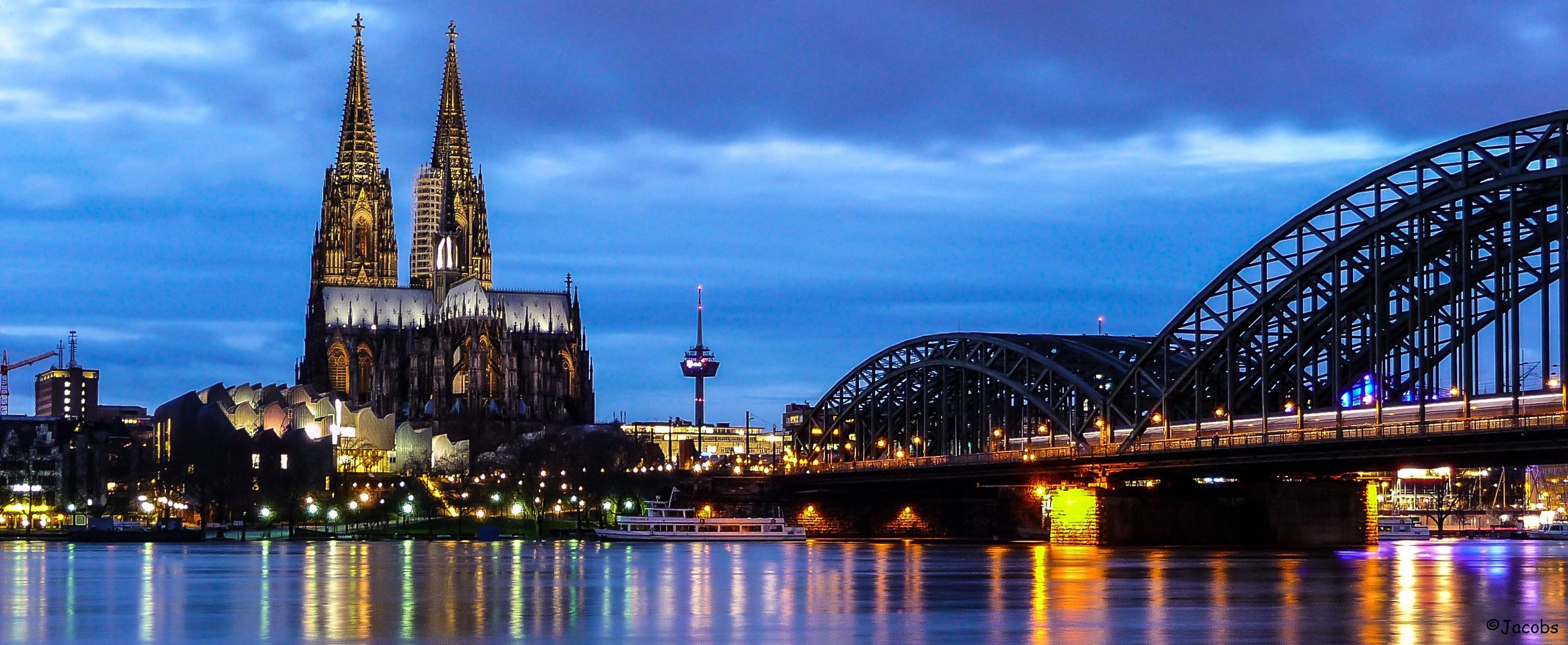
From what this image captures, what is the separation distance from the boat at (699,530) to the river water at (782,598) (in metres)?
49.6

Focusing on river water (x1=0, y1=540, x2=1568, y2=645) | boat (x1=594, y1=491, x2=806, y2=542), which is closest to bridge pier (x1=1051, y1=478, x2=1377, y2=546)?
river water (x1=0, y1=540, x2=1568, y2=645)

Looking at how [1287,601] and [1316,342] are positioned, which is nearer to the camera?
[1287,601]

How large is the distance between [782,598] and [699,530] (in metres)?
102

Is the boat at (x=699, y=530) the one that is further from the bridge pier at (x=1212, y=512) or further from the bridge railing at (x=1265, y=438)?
the bridge pier at (x=1212, y=512)

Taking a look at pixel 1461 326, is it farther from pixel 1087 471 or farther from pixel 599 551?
pixel 599 551

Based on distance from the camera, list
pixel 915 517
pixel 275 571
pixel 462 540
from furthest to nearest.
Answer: pixel 915 517 → pixel 462 540 → pixel 275 571

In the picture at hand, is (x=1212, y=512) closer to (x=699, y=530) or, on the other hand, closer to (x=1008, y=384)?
(x=1008, y=384)

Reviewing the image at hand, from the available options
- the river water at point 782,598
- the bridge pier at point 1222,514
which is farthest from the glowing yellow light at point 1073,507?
the river water at point 782,598

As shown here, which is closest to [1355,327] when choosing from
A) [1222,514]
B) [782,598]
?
[1222,514]

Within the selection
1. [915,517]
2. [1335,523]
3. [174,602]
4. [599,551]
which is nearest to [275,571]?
[174,602]

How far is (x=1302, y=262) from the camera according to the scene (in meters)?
131

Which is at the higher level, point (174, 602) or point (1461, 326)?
point (1461, 326)

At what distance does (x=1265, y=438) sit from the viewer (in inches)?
4843

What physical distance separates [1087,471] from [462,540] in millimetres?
48392
